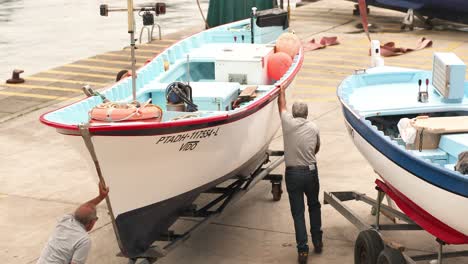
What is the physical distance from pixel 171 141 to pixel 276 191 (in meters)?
3.17

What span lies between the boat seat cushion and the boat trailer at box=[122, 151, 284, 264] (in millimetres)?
2745

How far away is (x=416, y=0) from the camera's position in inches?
998

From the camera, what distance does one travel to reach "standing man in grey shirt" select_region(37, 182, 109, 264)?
314 inches

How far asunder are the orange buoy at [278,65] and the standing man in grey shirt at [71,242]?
554 centimetres

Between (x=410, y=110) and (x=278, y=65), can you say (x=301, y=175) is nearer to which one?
(x=410, y=110)

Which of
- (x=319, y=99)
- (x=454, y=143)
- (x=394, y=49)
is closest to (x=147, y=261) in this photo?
(x=454, y=143)

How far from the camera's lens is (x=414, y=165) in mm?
8617

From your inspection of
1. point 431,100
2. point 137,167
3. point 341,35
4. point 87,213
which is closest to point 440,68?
point 431,100

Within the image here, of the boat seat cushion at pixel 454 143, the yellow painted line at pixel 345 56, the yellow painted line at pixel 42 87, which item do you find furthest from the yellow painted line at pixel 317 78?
the boat seat cushion at pixel 454 143

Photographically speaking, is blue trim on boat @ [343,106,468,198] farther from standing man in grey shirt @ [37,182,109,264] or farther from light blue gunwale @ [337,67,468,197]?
standing man in grey shirt @ [37,182,109,264]

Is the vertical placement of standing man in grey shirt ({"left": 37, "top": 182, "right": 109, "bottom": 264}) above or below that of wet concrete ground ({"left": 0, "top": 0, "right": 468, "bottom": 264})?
above

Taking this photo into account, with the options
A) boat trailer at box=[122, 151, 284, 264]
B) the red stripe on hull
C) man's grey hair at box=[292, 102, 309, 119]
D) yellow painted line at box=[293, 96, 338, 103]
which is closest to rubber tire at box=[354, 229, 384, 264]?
the red stripe on hull

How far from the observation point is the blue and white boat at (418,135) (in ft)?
27.1

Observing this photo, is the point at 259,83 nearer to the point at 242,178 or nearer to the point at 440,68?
the point at 242,178
